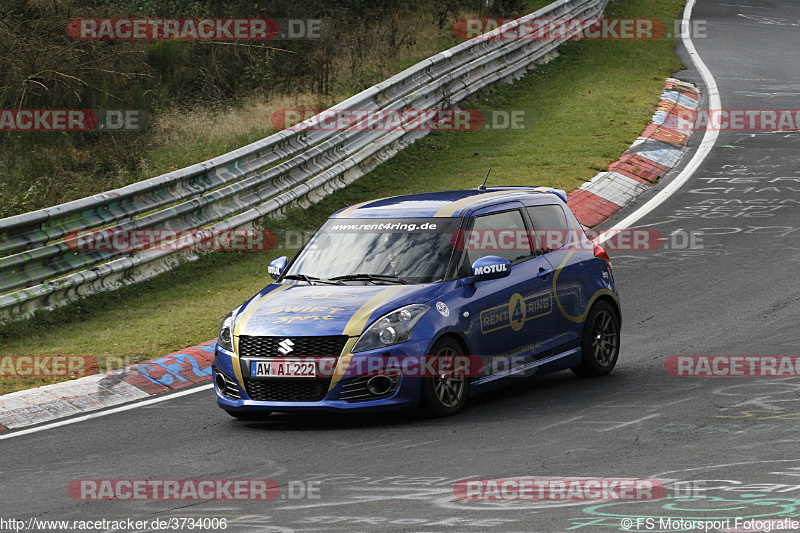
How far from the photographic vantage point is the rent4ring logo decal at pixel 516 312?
8969mm

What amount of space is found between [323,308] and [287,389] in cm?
68

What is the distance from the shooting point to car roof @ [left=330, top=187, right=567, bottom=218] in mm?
9547

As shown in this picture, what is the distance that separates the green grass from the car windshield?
2241 millimetres

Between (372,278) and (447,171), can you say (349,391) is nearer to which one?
(372,278)

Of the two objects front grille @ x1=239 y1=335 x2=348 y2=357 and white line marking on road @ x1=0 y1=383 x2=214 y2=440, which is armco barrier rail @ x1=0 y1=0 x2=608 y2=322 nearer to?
white line marking on road @ x1=0 y1=383 x2=214 y2=440

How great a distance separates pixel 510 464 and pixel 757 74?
872 inches

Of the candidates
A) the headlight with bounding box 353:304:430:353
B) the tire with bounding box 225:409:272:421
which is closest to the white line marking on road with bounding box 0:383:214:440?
the tire with bounding box 225:409:272:421

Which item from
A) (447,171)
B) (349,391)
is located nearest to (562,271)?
(349,391)

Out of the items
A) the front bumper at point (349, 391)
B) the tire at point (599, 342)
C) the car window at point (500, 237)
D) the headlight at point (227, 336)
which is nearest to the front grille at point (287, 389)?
the front bumper at point (349, 391)

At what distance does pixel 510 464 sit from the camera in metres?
7.02

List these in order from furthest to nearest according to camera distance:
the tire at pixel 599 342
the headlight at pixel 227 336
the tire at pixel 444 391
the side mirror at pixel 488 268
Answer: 1. the tire at pixel 599 342
2. the side mirror at pixel 488 268
3. the headlight at pixel 227 336
4. the tire at pixel 444 391

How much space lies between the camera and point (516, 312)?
928cm

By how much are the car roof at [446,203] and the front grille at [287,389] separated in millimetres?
1971

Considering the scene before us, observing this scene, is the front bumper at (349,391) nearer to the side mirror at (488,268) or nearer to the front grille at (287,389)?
the front grille at (287,389)
